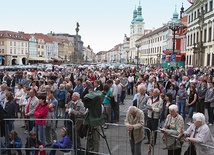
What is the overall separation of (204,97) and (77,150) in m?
7.47

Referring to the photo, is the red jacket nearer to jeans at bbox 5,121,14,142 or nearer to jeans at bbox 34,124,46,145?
jeans at bbox 34,124,46,145

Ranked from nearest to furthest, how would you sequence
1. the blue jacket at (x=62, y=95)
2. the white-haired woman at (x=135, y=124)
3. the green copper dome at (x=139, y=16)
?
the white-haired woman at (x=135, y=124)
the blue jacket at (x=62, y=95)
the green copper dome at (x=139, y=16)

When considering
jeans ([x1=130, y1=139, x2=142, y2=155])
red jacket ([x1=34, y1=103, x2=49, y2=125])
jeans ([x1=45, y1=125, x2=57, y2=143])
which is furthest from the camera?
jeans ([x1=45, y1=125, x2=57, y2=143])

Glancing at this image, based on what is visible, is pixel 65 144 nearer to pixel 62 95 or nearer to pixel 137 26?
pixel 62 95

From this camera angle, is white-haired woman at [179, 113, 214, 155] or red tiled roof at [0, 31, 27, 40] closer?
white-haired woman at [179, 113, 214, 155]

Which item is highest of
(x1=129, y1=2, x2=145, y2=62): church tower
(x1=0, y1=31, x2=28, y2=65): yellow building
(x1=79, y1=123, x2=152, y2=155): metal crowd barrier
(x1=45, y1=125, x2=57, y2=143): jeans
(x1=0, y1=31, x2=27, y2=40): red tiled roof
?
(x1=129, y1=2, x2=145, y2=62): church tower

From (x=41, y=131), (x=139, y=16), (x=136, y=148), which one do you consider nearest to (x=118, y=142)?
(x=136, y=148)

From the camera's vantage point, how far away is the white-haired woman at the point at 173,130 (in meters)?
6.95

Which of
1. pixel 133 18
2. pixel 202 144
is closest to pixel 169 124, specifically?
pixel 202 144

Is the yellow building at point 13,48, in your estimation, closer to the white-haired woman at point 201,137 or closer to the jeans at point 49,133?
the jeans at point 49,133

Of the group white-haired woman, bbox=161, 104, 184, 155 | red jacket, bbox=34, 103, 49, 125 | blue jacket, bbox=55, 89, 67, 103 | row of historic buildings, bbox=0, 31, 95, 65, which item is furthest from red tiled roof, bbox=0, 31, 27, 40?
white-haired woman, bbox=161, 104, 184, 155

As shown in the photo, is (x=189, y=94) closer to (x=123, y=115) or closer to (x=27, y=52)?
(x=123, y=115)

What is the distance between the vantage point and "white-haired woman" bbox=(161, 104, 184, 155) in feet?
22.8

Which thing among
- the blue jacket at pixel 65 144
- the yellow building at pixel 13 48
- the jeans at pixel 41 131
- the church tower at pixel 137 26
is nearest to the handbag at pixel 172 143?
the blue jacket at pixel 65 144
